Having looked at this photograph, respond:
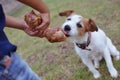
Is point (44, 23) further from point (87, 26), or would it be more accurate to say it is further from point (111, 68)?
point (111, 68)

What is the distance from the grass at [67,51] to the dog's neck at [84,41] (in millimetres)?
512

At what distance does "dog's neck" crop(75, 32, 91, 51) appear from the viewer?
130 inches

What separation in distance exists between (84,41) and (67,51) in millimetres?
1429

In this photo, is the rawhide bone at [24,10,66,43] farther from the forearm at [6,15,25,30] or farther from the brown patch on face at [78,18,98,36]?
the brown patch on face at [78,18,98,36]

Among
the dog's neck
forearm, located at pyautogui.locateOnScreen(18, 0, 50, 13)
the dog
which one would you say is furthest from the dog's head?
forearm, located at pyautogui.locateOnScreen(18, 0, 50, 13)

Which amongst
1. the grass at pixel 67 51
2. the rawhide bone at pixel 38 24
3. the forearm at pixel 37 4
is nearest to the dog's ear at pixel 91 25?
the grass at pixel 67 51

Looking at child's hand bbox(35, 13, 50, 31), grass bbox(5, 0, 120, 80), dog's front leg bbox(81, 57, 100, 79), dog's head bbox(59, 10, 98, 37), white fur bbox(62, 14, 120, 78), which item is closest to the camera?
child's hand bbox(35, 13, 50, 31)

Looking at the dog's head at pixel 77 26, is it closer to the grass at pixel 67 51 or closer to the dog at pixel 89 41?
the dog at pixel 89 41

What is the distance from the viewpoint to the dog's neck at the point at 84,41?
329cm

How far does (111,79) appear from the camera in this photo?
356 centimetres

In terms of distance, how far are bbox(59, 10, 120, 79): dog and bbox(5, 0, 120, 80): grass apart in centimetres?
12

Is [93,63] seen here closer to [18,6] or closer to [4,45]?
[4,45]

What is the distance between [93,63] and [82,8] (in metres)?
3.49

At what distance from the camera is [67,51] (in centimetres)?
474
